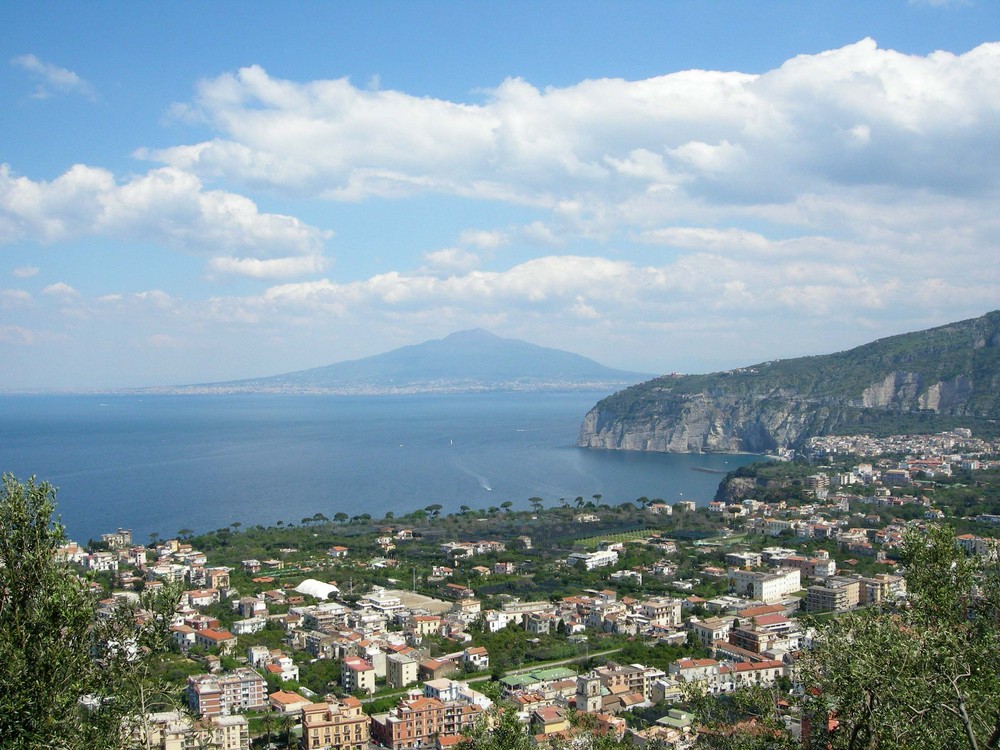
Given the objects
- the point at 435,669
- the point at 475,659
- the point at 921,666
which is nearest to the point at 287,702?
the point at 435,669

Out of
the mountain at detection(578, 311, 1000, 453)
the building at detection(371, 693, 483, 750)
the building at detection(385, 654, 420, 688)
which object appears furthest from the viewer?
the mountain at detection(578, 311, 1000, 453)

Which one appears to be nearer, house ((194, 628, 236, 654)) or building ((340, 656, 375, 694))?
building ((340, 656, 375, 694))

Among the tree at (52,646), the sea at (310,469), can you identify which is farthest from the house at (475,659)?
the tree at (52,646)

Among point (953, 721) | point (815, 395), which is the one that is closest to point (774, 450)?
point (815, 395)

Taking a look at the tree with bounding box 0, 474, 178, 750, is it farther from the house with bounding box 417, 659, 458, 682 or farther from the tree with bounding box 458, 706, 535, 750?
the house with bounding box 417, 659, 458, 682

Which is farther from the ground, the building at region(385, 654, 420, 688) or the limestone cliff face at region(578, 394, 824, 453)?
the limestone cliff face at region(578, 394, 824, 453)

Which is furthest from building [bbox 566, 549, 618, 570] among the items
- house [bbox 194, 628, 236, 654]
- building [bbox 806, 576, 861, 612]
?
house [bbox 194, 628, 236, 654]

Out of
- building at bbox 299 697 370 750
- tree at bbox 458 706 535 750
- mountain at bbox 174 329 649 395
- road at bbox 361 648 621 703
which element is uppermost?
mountain at bbox 174 329 649 395
